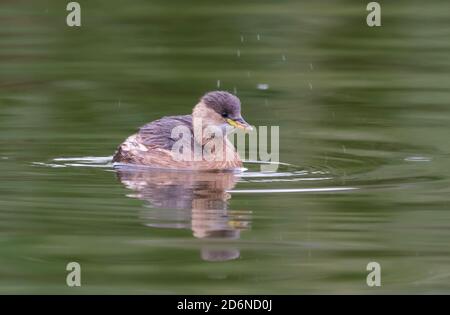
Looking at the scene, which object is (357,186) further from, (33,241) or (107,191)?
(33,241)

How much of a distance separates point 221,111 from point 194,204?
2070mm

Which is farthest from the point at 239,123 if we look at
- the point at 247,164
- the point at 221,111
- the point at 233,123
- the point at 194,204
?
the point at 194,204

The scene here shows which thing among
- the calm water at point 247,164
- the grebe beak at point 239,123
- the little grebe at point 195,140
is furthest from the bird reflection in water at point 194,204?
the grebe beak at point 239,123

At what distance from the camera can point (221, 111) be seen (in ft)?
40.1

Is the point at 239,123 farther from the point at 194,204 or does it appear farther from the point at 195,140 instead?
the point at 194,204

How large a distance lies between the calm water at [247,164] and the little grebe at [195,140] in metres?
0.28

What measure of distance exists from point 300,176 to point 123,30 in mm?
7425

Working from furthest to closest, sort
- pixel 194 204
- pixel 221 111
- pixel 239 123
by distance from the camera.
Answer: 1. pixel 221 111
2. pixel 239 123
3. pixel 194 204

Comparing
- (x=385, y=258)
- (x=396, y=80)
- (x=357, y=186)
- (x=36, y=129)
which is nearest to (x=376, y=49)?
(x=396, y=80)

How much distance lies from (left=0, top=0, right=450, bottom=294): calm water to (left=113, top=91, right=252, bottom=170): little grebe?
0.91 feet

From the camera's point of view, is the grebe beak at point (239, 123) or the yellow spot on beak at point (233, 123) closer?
the grebe beak at point (239, 123)

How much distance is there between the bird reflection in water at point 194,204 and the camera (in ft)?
30.0

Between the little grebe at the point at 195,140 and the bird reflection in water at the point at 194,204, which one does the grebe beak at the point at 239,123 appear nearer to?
the little grebe at the point at 195,140

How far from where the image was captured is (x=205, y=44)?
17594mm
